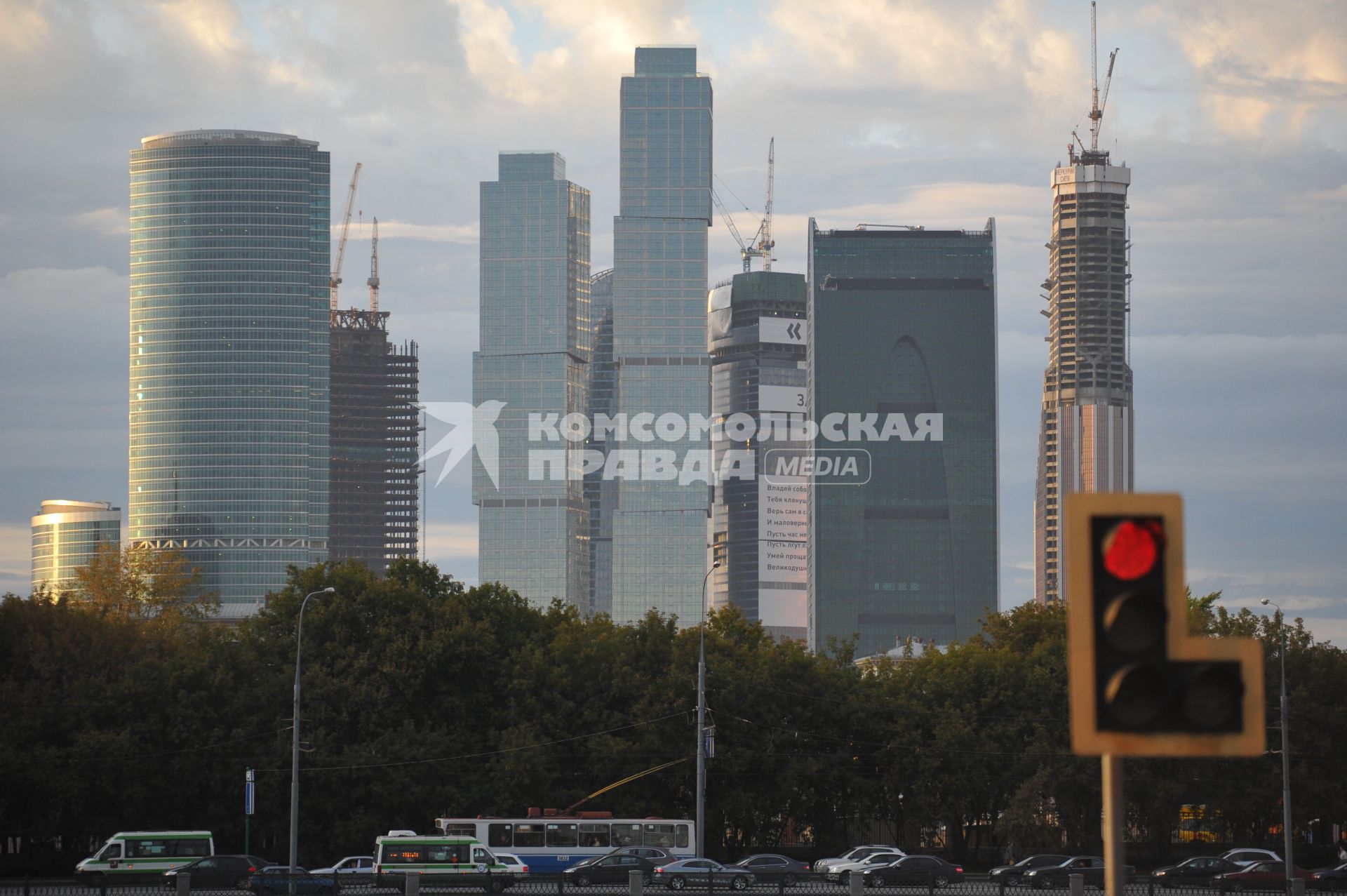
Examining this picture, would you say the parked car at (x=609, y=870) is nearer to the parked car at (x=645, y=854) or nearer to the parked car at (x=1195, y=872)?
the parked car at (x=645, y=854)

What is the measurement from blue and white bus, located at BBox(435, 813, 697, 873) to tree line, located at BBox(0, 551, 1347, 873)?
4750 millimetres

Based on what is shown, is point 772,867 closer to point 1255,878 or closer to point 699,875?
point 699,875

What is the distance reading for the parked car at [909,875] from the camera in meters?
63.0

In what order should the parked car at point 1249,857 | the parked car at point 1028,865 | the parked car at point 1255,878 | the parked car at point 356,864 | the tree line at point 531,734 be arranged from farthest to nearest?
the tree line at point 531,734 < the parked car at point 1249,857 < the parked car at point 1028,865 < the parked car at point 356,864 < the parked car at point 1255,878

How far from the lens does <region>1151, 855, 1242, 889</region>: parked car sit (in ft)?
207

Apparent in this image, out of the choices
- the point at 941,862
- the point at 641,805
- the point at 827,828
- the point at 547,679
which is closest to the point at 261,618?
the point at 547,679

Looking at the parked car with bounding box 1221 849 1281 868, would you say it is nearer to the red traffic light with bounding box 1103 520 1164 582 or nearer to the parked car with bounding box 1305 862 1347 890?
the parked car with bounding box 1305 862 1347 890

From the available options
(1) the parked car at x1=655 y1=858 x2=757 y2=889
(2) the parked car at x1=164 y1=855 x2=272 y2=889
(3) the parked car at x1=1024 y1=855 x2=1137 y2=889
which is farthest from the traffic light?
(2) the parked car at x1=164 y1=855 x2=272 y2=889

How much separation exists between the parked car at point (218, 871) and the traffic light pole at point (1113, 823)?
56.2m

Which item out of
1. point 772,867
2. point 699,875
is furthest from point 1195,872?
point 699,875

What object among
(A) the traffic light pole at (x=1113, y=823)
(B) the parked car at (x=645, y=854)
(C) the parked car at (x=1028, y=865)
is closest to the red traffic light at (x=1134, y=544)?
(A) the traffic light pole at (x=1113, y=823)

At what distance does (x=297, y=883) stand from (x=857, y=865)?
23.7m

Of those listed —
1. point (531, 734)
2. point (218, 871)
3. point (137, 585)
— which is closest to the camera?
point (218, 871)

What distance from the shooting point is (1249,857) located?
224 ft
